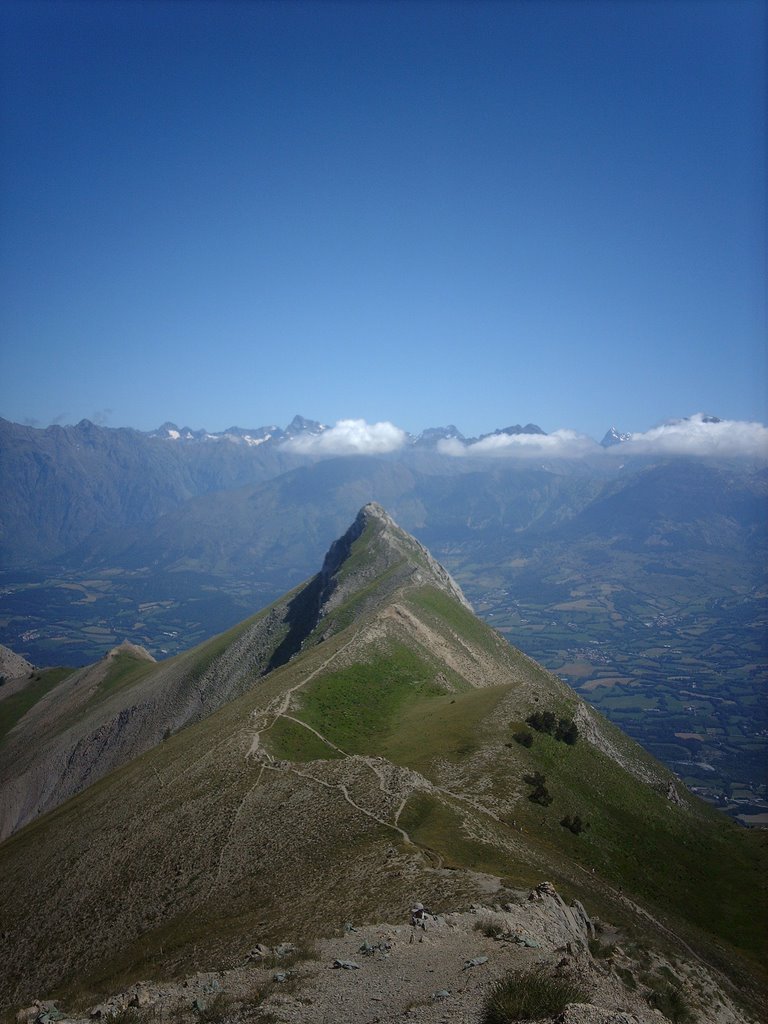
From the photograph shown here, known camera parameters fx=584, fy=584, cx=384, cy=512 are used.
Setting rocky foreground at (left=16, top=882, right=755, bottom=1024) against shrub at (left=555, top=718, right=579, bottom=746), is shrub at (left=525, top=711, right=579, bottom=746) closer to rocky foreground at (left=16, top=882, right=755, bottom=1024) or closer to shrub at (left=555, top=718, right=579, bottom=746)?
shrub at (left=555, top=718, right=579, bottom=746)

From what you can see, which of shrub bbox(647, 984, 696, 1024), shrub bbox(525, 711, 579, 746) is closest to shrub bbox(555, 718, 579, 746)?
shrub bbox(525, 711, 579, 746)

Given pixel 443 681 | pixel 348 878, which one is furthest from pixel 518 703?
pixel 348 878

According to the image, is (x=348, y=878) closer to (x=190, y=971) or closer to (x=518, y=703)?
(x=190, y=971)

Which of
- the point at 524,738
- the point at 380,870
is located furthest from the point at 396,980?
the point at 524,738

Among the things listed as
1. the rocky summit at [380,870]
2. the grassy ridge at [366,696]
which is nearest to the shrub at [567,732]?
the rocky summit at [380,870]

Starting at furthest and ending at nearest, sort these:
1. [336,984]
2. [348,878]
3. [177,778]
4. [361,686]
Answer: [361,686]
[177,778]
[348,878]
[336,984]

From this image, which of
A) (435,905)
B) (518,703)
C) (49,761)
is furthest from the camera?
(49,761)

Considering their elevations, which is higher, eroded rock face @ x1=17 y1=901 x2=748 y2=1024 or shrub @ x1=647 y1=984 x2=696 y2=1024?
Result: eroded rock face @ x1=17 y1=901 x2=748 y2=1024

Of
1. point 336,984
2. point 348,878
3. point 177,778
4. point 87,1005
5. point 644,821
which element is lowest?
point 644,821
